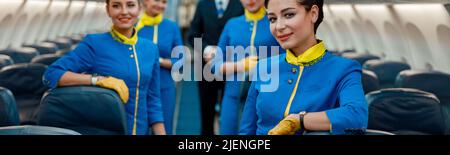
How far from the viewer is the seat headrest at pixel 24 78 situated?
205 inches

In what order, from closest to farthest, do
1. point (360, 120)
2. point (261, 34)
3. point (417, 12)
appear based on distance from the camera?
point (360, 120)
point (261, 34)
point (417, 12)

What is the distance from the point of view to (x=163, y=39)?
17.4 feet

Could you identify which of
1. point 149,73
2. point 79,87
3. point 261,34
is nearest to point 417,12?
point 261,34

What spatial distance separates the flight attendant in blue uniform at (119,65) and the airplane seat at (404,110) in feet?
3.41

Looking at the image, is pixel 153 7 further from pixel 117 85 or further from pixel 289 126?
pixel 289 126

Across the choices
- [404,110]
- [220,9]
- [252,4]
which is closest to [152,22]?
[220,9]

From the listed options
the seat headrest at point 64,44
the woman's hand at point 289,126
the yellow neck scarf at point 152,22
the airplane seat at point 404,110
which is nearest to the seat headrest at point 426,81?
the airplane seat at point 404,110

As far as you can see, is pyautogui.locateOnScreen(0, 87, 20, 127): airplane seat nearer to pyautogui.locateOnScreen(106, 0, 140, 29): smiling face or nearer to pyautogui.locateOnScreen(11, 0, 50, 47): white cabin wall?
pyautogui.locateOnScreen(106, 0, 140, 29): smiling face

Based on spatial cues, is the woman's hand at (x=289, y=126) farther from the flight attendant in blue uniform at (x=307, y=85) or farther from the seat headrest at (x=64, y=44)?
the seat headrest at (x=64, y=44)

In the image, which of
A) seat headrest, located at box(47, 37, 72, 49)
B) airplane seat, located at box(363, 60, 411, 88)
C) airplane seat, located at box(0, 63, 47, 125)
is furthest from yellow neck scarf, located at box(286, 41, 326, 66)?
seat headrest, located at box(47, 37, 72, 49)

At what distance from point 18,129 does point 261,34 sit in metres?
2.02

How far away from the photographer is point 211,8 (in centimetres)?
622

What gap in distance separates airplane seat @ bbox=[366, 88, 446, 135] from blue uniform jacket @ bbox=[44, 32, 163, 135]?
1035 mm
